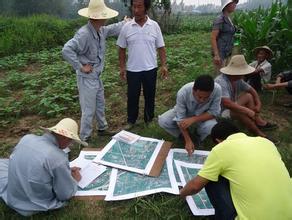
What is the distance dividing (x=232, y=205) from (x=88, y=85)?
Result: 217 cm

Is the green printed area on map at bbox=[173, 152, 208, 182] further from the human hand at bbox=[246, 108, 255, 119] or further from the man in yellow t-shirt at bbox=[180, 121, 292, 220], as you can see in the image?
the man in yellow t-shirt at bbox=[180, 121, 292, 220]

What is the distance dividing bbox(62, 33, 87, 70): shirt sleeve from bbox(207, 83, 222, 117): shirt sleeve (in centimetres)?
145

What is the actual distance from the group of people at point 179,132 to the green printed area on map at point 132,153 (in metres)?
0.34

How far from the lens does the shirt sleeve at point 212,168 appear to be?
2.31 metres

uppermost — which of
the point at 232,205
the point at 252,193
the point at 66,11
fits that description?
the point at 252,193

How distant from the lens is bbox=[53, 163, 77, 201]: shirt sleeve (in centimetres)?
273

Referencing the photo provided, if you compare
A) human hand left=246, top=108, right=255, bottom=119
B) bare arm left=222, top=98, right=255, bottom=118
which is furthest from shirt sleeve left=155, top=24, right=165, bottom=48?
human hand left=246, top=108, right=255, bottom=119

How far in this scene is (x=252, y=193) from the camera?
218cm

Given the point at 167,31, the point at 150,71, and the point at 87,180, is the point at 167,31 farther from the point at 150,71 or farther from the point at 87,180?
the point at 87,180

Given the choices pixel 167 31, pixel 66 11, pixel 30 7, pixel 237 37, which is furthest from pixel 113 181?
pixel 66 11

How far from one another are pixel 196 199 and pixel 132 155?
0.97 m

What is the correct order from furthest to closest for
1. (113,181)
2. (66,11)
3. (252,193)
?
(66,11) → (113,181) → (252,193)

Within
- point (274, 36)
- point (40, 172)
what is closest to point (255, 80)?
point (274, 36)

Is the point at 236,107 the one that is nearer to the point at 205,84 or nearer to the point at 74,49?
the point at 205,84
